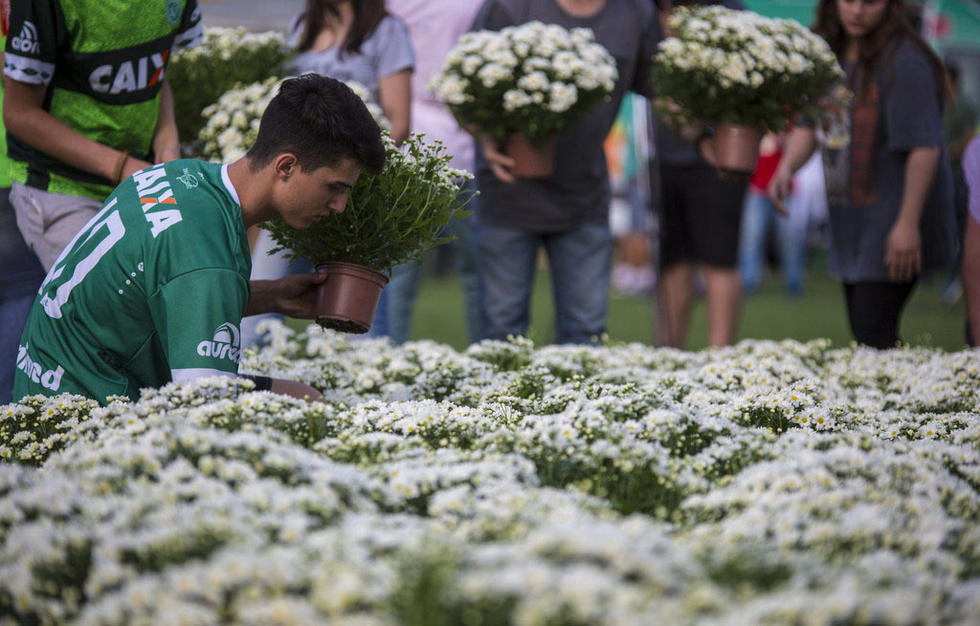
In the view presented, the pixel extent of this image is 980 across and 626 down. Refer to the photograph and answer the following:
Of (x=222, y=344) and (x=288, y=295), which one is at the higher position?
(x=288, y=295)

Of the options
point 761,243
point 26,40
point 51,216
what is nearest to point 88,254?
point 51,216

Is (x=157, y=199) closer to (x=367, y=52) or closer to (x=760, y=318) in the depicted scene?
(x=367, y=52)

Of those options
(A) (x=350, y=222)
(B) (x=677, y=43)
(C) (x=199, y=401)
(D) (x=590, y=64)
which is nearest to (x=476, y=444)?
(C) (x=199, y=401)

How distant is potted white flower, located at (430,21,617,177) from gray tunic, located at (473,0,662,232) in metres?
0.44

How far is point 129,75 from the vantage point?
4.33 metres

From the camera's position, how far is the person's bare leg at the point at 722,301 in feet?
23.0

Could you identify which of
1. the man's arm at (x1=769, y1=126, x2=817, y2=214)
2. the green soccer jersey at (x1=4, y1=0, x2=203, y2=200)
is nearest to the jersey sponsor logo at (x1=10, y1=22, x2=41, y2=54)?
the green soccer jersey at (x1=4, y1=0, x2=203, y2=200)

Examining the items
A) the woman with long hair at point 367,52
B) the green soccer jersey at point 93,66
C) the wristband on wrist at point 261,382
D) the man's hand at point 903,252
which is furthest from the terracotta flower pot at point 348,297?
the man's hand at point 903,252

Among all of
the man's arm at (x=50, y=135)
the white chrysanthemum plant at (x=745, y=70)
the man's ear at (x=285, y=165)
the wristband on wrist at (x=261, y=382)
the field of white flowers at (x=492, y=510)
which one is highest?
the white chrysanthemum plant at (x=745, y=70)

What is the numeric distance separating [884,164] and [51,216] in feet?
14.0

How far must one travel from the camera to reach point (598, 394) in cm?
399

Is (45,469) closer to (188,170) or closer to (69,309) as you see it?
(69,309)

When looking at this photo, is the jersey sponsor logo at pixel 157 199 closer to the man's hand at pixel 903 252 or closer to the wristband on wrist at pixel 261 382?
the wristband on wrist at pixel 261 382

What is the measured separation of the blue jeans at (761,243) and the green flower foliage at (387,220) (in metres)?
10.5
